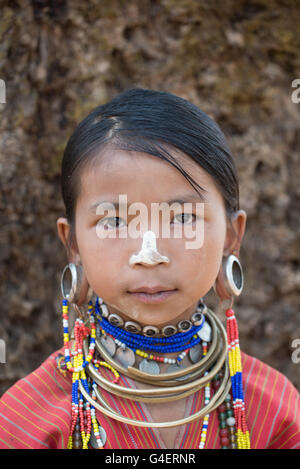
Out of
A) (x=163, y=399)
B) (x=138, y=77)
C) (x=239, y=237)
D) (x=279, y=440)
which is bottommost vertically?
(x=279, y=440)

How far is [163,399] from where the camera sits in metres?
1.53

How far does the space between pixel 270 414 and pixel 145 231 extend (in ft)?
2.37

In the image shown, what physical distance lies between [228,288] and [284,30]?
4.75ft

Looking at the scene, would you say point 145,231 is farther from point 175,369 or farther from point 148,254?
point 175,369

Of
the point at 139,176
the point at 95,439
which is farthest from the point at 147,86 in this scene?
the point at 95,439

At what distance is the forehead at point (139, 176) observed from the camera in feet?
4.57

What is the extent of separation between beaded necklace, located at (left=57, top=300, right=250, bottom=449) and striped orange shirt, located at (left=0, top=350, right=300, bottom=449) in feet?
0.08

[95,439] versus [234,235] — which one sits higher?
[234,235]

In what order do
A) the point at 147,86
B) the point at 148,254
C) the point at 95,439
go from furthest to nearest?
1. the point at 147,86
2. the point at 95,439
3. the point at 148,254

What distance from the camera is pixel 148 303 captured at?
141 cm

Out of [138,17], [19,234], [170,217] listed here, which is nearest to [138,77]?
[138,17]

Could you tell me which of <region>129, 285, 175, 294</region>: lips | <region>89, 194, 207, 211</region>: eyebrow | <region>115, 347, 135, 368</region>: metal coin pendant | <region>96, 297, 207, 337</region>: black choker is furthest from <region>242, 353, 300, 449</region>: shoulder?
<region>89, 194, 207, 211</region>: eyebrow

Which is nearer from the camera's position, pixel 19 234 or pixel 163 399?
pixel 163 399
